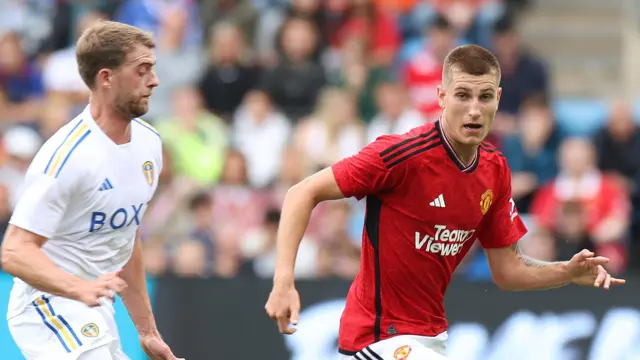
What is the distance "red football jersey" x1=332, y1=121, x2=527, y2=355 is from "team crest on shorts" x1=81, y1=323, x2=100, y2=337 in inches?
47.9

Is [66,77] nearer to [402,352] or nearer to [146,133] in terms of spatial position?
[146,133]

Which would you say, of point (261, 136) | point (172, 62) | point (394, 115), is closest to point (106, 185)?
point (261, 136)

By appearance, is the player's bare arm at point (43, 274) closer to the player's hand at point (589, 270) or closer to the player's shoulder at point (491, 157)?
the player's shoulder at point (491, 157)

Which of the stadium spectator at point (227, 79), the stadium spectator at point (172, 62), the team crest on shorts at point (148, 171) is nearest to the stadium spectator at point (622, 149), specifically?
the stadium spectator at point (227, 79)

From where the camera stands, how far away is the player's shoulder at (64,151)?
557 centimetres

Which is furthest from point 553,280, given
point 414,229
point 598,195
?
point 598,195

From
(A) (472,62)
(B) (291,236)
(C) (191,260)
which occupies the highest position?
(A) (472,62)

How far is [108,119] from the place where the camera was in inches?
232

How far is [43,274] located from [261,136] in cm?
745

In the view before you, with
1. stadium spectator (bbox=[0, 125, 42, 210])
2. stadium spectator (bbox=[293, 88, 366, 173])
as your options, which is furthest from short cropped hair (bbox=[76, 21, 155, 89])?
stadium spectator (bbox=[293, 88, 366, 173])

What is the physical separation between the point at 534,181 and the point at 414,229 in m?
6.53

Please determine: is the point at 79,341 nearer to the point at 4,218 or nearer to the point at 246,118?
the point at 4,218

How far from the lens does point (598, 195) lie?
38.3 feet

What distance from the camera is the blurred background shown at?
972 centimetres
